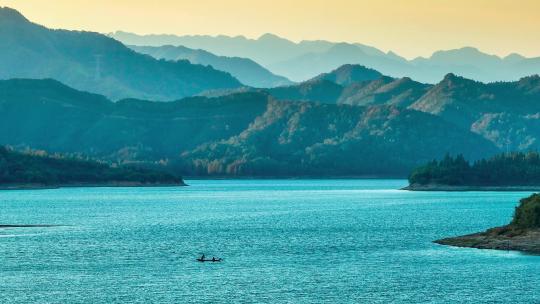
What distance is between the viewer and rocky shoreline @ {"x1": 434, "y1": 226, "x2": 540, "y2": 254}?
129 m

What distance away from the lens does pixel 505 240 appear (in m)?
133

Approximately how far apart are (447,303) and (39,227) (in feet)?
315

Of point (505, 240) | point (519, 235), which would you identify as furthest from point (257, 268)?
point (519, 235)

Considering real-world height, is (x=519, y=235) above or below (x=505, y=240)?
above

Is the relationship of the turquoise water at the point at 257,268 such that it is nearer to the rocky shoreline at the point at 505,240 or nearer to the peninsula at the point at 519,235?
the rocky shoreline at the point at 505,240

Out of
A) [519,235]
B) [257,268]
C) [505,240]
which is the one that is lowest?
[257,268]

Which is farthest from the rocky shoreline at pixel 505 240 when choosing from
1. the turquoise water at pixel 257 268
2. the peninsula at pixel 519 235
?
the turquoise water at pixel 257 268

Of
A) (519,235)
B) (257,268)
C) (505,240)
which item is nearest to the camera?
(257,268)

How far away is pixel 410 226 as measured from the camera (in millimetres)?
186750

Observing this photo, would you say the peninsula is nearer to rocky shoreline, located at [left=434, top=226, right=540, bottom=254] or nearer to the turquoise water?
rocky shoreline, located at [left=434, top=226, right=540, bottom=254]

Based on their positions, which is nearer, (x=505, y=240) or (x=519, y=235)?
(x=505, y=240)

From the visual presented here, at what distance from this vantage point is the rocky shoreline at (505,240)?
128625 mm

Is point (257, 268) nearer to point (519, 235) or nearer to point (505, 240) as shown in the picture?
point (505, 240)

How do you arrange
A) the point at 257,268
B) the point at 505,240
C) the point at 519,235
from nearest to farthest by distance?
the point at 257,268 → the point at 505,240 → the point at 519,235
